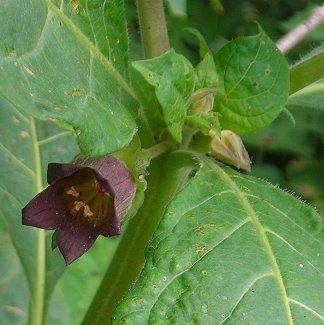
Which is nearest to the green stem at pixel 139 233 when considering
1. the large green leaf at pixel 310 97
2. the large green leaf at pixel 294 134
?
the large green leaf at pixel 310 97

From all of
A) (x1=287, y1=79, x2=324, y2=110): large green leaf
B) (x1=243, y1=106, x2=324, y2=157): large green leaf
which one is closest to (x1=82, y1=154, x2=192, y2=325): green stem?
(x1=287, y1=79, x2=324, y2=110): large green leaf

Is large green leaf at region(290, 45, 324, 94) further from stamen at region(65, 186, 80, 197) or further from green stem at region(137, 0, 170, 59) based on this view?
stamen at region(65, 186, 80, 197)

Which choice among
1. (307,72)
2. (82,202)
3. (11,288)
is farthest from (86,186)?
(11,288)

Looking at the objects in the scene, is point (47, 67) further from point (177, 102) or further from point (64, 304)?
point (64, 304)

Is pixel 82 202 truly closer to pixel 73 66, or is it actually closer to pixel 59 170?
pixel 59 170

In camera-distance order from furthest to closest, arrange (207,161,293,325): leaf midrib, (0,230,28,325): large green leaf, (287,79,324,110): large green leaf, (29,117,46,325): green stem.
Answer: (0,230,28,325): large green leaf → (29,117,46,325): green stem → (287,79,324,110): large green leaf → (207,161,293,325): leaf midrib

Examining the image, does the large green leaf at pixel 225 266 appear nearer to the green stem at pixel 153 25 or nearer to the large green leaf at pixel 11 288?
the green stem at pixel 153 25

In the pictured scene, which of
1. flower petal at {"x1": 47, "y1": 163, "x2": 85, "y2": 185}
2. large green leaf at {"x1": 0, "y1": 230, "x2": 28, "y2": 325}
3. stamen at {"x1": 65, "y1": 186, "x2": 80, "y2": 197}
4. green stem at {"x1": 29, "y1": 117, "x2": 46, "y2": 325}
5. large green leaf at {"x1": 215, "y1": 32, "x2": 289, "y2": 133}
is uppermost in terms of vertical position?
flower petal at {"x1": 47, "y1": 163, "x2": 85, "y2": 185}
